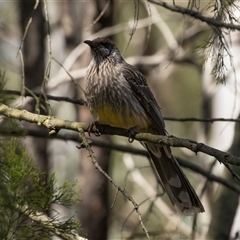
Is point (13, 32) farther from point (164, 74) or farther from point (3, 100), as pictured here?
point (3, 100)

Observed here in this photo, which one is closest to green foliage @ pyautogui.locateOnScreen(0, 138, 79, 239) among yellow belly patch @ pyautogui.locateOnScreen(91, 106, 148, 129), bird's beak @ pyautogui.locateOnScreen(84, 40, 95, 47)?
yellow belly patch @ pyautogui.locateOnScreen(91, 106, 148, 129)

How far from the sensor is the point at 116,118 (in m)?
5.56

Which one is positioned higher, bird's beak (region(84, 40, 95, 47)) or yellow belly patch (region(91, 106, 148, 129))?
bird's beak (region(84, 40, 95, 47))

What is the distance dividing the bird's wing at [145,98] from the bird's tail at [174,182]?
9.2 inches

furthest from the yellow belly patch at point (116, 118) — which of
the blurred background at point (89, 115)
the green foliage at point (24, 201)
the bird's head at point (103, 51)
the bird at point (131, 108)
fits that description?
the green foliage at point (24, 201)

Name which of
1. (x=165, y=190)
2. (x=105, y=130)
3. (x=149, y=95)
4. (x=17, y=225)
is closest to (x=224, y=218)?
(x=165, y=190)

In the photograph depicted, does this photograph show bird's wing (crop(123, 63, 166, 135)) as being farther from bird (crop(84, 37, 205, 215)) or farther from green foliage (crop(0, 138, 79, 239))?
green foliage (crop(0, 138, 79, 239))

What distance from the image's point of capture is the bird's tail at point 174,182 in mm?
5605

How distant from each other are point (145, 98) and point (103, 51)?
0.66 meters

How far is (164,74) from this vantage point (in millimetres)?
10656

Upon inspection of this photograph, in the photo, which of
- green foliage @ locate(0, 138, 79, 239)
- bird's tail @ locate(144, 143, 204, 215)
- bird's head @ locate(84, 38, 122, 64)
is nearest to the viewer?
green foliage @ locate(0, 138, 79, 239)

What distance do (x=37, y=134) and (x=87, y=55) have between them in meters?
2.90

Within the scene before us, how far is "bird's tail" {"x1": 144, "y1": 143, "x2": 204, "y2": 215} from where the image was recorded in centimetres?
561

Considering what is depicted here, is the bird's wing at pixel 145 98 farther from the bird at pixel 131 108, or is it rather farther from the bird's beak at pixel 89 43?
the bird's beak at pixel 89 43
